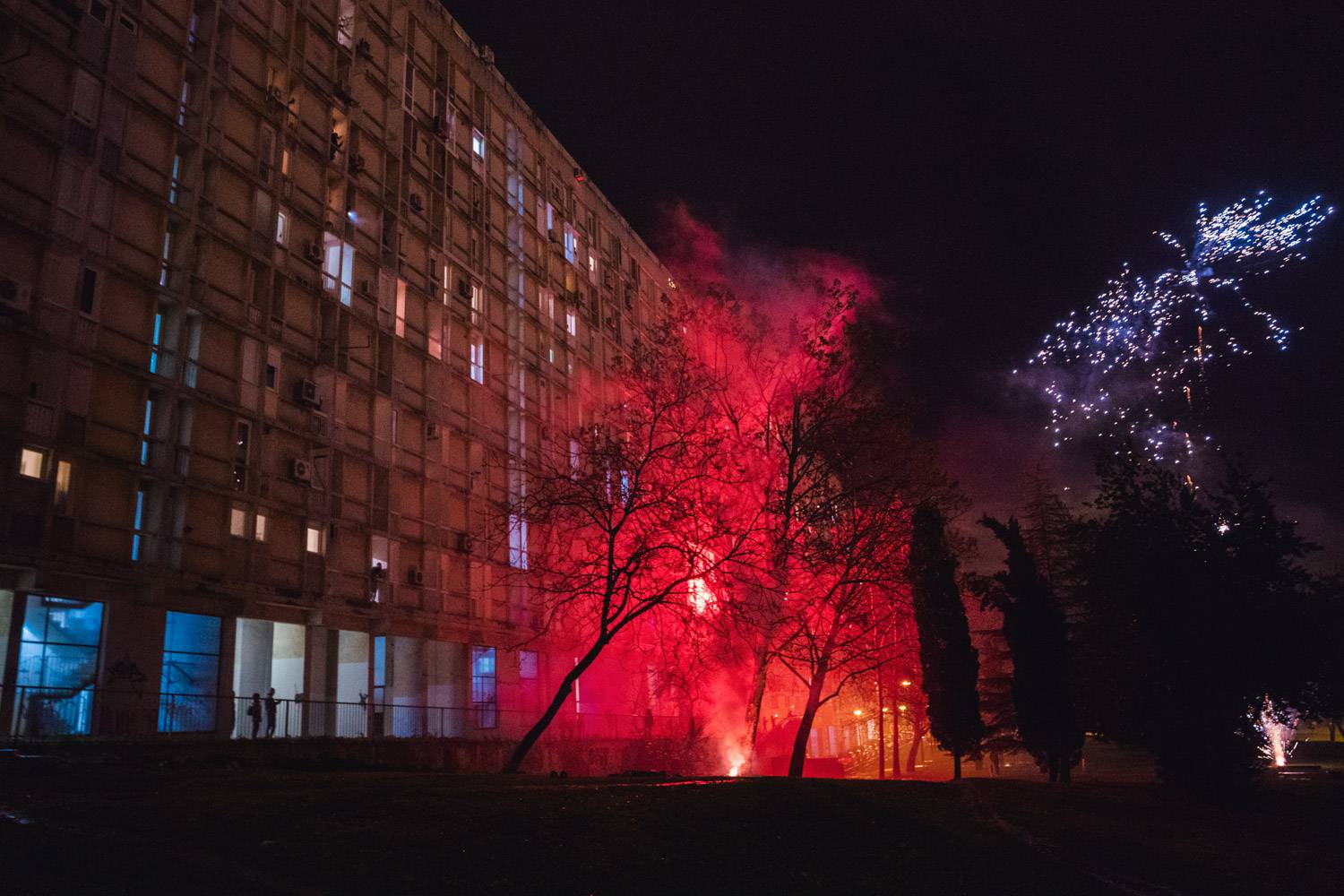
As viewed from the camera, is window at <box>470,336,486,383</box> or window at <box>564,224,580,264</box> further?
window at <box>564,224,580,264</box>

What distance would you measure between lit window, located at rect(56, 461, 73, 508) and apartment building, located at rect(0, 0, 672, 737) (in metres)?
0.09

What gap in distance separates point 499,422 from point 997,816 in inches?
1182

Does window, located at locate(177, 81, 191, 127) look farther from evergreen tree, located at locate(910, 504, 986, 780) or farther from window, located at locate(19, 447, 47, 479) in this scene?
evergreen tree, located at locate(910, 504, 986, 780)

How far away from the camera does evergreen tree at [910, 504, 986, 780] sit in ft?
112

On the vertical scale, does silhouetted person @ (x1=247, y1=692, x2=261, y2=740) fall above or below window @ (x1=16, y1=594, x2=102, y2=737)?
below

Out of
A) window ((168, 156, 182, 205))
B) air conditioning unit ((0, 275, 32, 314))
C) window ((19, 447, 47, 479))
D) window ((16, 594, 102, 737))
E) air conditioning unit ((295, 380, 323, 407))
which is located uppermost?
window ((168, 156, 182, 205))

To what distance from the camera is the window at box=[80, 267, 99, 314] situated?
2250 cm

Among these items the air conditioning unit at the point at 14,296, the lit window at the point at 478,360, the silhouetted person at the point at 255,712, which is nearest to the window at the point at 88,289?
the air conditioning unit at the point at 14,296

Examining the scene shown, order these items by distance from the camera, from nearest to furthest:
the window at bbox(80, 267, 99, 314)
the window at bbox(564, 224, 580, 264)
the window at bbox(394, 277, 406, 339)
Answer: the window at bbox(80, 267, 99, 314), the window at bbox(394, 277, 406, 339), the window at bbox(564, 224, 580, 264)

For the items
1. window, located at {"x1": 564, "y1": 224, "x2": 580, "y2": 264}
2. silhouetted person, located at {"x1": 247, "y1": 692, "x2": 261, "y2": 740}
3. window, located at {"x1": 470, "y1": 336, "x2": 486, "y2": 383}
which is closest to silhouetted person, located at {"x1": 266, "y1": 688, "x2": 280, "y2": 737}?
silhouetted person, located at {"x1": 247, "y1": 692, "x2": 261, "y2": 740}

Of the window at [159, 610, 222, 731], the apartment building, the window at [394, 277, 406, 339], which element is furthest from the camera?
the window at [394, 277, 406, 339]

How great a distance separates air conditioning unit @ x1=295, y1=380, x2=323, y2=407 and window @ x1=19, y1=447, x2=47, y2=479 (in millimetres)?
8244

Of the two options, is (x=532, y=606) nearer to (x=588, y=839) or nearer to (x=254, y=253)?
(x=254, y=253)

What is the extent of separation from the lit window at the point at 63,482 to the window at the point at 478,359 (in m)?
18.2
